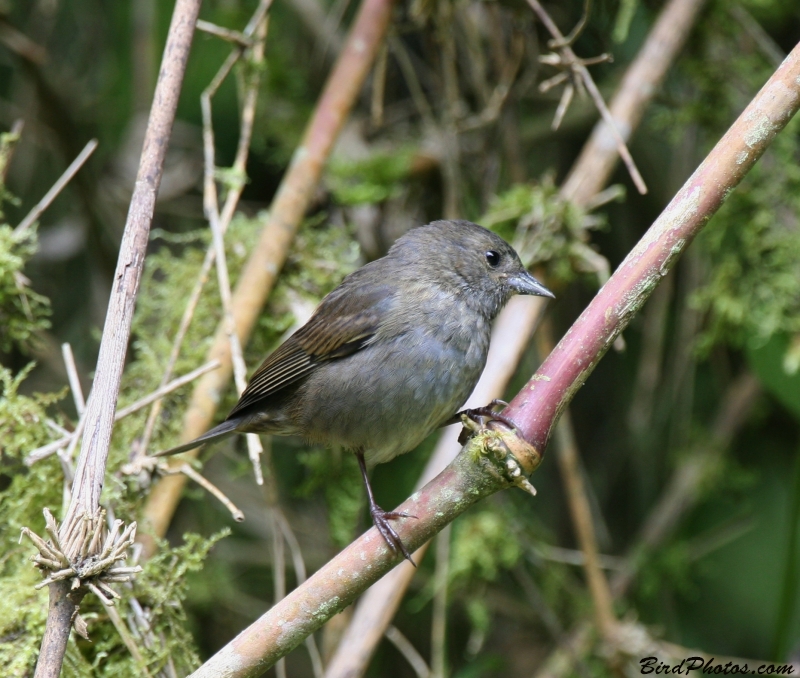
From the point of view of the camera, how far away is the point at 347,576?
6.12 feet

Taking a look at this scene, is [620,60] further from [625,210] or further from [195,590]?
[195,590]

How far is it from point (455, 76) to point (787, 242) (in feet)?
5.45

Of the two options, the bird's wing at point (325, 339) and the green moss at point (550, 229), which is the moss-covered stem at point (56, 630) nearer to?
the bird's wing at point (325, 339)

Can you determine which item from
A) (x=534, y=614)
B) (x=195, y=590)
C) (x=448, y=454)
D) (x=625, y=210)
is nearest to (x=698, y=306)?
(x=625, y=210)

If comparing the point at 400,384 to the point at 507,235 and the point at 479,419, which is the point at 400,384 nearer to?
the point at 479,419

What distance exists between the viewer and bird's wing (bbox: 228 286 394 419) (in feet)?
9.13

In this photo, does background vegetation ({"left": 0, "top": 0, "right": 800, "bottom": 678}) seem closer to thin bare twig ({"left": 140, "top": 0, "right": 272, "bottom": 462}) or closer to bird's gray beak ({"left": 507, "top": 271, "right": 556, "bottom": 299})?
thin bare twig ({"left": 140, "top": 0, "right": 272, "bottom": 462})

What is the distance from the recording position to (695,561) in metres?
4.05

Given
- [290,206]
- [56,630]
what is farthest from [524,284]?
[56,630]

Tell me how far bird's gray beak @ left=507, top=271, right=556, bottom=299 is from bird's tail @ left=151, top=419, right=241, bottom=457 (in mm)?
1082

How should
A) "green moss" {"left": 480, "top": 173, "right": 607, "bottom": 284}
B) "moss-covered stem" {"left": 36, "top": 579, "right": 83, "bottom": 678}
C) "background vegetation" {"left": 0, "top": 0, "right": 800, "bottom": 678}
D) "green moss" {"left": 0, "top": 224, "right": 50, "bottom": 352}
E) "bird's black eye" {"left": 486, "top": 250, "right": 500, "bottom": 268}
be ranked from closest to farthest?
"moss-covered stem" {"left": 36, "top": 579, "right": 83, "bottom": 678}, "green moss" {"left": 0, "top": 224, "right": 50, "bottom": 352}, "bird's black eye" {"left": 486, "top": 250, "right": 500, "bottom": 268}, "green moss" {"left": 480, "top": 173, "right": 607, "bottom": 284}, "background vegetation" {"left": 0, "top": 0, "right": 800, "bottom": 678}

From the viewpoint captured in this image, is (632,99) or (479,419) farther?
(632,99)

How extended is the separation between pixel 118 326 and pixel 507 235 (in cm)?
193

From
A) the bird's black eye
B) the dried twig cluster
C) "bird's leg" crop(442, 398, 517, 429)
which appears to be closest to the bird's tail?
"bird's leg" crop(442, 398, 517, 429)
